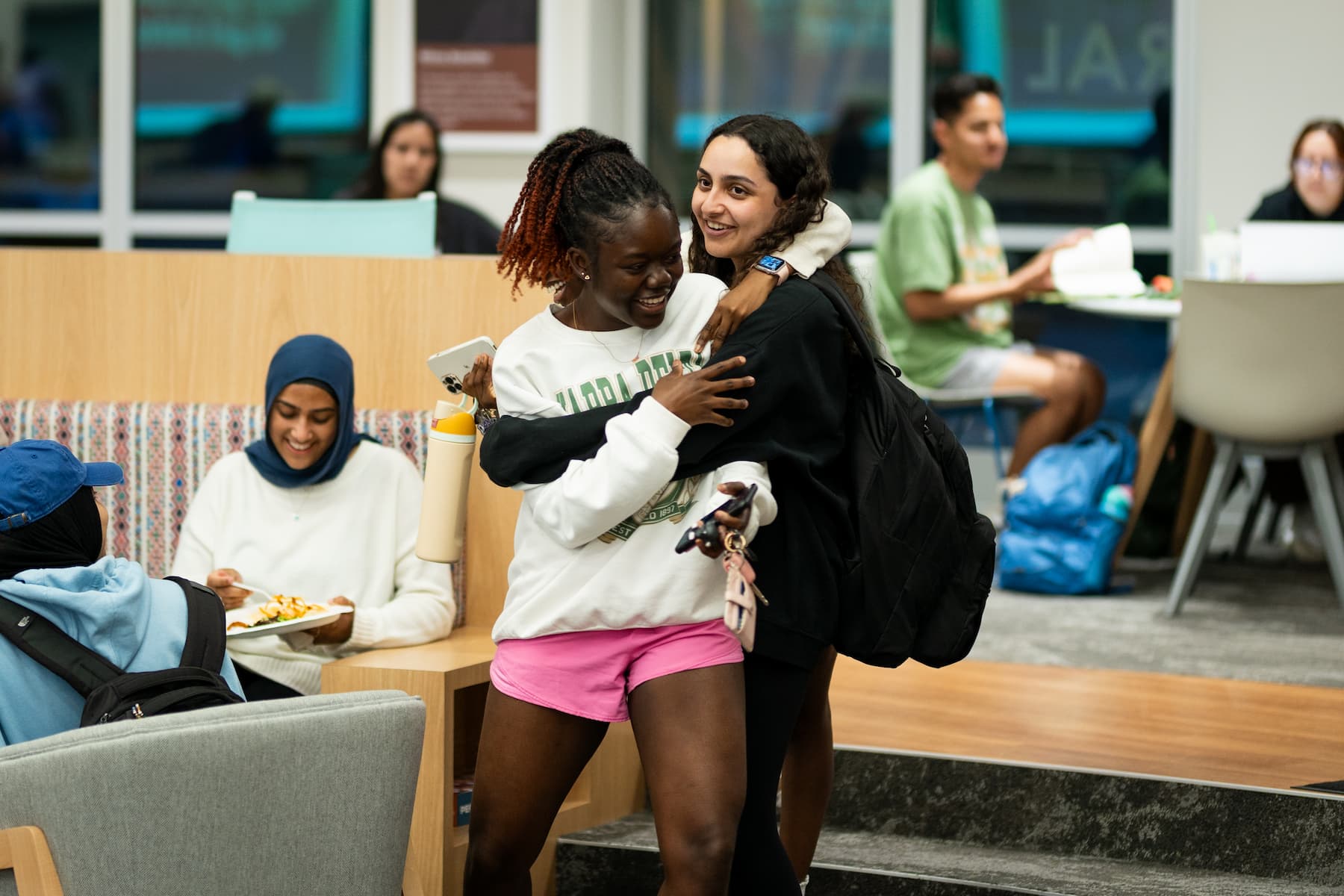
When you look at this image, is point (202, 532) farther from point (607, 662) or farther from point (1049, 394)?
point (1049, 394)

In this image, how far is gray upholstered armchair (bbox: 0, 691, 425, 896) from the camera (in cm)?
163

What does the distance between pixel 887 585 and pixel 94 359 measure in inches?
91.3

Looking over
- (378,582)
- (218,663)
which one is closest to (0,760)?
(218,663)

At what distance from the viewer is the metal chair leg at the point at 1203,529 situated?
4535 millimetres

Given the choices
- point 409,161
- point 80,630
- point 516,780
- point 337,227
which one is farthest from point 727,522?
point 409,161

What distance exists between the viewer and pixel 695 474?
2.07 m

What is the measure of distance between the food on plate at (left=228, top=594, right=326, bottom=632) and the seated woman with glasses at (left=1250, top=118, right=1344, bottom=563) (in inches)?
147

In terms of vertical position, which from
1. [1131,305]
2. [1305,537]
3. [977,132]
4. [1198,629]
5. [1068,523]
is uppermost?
[977,132]

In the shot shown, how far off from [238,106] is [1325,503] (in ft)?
17.3

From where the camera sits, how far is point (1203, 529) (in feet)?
15.0

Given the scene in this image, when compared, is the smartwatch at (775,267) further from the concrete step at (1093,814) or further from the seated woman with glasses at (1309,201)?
the seated woman with glasses at (1309,201)

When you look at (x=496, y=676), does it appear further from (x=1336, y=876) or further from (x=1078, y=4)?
(x=1078, y=4)

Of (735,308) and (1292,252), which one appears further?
(1292,252)

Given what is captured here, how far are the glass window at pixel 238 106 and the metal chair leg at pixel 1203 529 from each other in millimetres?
4339
